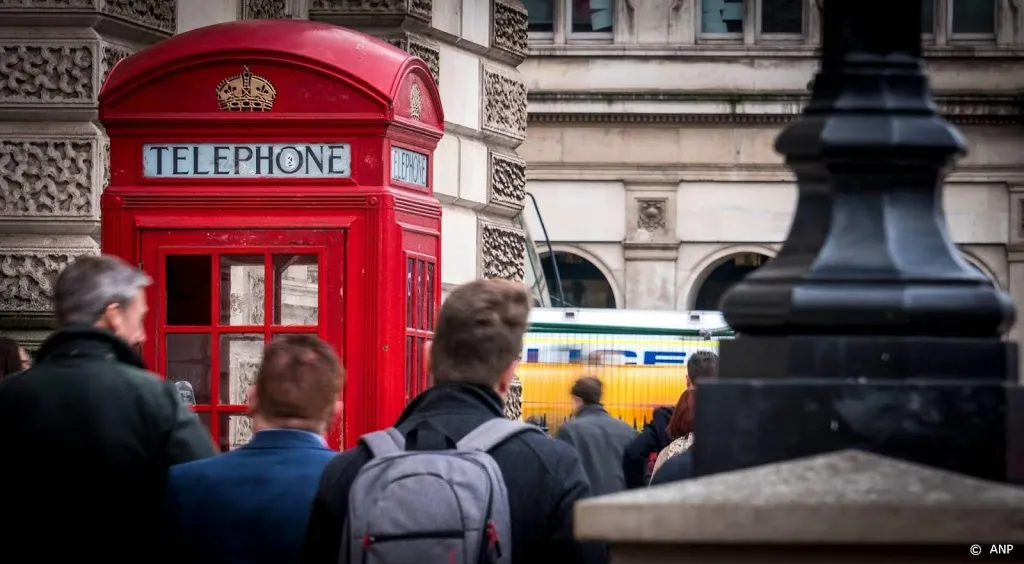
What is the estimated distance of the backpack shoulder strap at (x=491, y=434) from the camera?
161 inches

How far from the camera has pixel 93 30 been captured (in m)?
9.05

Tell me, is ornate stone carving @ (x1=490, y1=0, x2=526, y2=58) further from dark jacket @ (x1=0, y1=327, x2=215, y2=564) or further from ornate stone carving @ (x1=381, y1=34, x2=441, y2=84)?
dark jacket @ (x1=0, y1=327, x2=215, y2=564)

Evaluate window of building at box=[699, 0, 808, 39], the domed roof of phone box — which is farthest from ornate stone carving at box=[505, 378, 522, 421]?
window of building at box=[699, 0, 808, 39]

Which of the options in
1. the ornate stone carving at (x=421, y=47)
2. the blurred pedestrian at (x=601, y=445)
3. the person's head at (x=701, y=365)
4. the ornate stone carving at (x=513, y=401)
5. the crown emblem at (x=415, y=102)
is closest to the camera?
the crown emblem at (x=415, y=102)

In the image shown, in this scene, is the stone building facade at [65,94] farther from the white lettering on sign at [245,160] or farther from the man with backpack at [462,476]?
the man with backpack at [462,476]

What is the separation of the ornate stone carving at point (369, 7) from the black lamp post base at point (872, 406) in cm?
608

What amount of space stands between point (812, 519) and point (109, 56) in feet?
22.0

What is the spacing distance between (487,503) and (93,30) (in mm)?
5620

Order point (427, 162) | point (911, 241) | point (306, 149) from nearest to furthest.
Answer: point (911, 241) → point (306, 149) → point (427, 162)

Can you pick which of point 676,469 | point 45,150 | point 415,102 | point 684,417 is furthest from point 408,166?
point 45,150

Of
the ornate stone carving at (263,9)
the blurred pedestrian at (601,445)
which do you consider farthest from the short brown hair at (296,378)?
the blurred pedestrian at (601,445)

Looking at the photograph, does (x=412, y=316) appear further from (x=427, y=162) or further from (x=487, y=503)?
(x=487, y=503)

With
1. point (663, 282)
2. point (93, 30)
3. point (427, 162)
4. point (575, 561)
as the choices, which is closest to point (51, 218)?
point (93, 30)

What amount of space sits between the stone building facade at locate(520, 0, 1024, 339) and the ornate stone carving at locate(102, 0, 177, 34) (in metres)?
23.2
